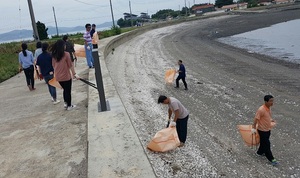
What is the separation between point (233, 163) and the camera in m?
6.24

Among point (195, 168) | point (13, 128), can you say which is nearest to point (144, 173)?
point (195, 168)

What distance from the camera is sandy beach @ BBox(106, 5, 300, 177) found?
605 cm

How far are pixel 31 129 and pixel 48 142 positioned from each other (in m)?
1.01

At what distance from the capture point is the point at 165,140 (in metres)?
6.02

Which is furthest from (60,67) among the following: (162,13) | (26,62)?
(162,13)

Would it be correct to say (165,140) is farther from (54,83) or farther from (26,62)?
(26,62)

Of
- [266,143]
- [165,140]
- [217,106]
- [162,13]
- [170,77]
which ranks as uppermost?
[162,13]

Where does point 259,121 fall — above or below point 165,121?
above

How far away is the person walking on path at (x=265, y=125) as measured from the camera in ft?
19.7

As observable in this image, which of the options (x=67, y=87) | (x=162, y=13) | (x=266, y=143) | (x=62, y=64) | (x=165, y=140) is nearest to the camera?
(x=165, y=140)

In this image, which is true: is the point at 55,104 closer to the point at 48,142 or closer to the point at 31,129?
the point at 31,129

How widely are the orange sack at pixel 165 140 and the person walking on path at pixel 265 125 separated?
5.31 ft

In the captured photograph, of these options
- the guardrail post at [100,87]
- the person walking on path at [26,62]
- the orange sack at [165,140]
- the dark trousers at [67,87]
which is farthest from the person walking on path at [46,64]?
the orange sack at [165,140]

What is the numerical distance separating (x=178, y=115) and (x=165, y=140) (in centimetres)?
58
